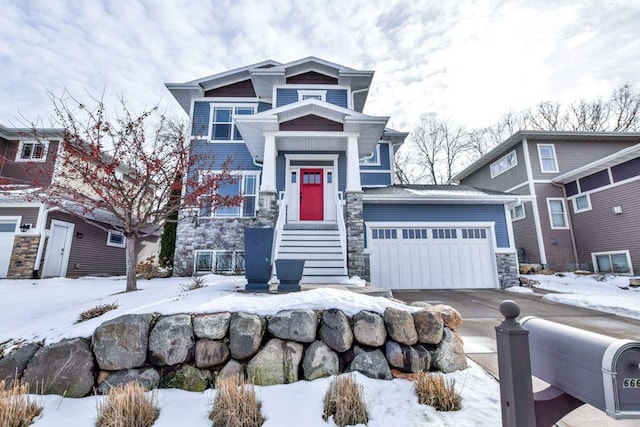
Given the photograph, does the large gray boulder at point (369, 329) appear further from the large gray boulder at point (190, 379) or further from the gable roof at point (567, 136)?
the gable roof at point (567, 136)

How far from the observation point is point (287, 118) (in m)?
7.53

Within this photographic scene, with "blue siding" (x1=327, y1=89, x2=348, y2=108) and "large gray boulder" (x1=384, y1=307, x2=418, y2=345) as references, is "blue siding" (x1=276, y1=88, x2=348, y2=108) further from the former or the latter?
"large gray boulder" (x1=384, y1=307, x2=418, y2=345)

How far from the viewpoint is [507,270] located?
28.4 feet

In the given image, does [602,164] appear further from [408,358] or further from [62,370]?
[62,370]

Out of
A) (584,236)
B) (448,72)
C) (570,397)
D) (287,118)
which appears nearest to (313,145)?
(287,118)

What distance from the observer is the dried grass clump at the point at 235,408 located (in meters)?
2.19

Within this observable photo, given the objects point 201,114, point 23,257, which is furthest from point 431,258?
point 23,257

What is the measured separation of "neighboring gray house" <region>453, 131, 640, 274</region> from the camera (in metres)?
10.1

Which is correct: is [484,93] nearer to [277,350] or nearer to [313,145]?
[313,145]

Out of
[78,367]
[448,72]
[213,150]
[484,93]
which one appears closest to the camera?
[78,367]

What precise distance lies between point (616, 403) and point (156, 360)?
3402 mm

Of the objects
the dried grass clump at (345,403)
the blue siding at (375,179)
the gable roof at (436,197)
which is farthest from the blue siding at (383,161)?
the dried grass clump at (345,403)

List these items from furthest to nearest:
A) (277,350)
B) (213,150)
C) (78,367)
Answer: (213,150), (277,350), (78,367)

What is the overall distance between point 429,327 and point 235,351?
2089 millimetres
